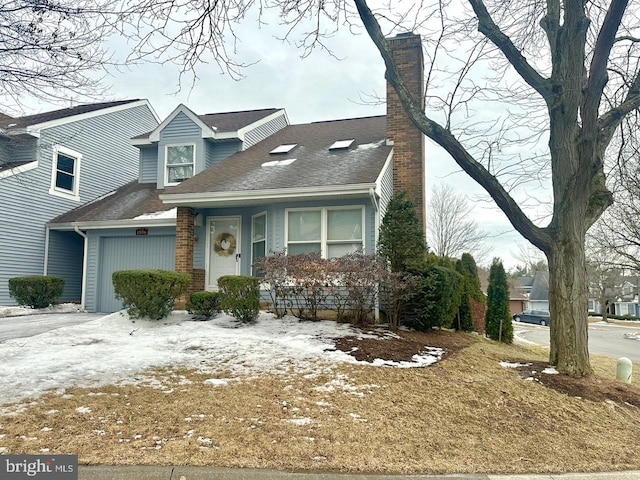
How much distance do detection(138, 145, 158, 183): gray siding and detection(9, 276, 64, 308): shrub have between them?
4.82 meters

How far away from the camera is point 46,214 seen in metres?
14.4

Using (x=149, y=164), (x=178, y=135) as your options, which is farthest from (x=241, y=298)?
(x=149, y=164)

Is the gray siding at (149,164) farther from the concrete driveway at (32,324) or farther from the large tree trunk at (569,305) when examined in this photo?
the large tree trunk at (569,305)

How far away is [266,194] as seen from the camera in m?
10.5

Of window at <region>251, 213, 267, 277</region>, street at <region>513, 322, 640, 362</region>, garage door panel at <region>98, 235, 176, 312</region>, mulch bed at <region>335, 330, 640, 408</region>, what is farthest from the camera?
street at <region>513, 322, 640, 362</region>

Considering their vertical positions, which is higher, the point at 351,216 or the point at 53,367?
the point at 351,216

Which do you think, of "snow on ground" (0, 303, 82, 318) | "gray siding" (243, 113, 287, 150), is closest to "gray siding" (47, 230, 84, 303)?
"snow on ground" (0, 303, 82, 318)

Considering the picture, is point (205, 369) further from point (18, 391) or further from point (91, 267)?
point (91, 267)

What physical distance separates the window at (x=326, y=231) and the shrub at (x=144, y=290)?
9.98ft

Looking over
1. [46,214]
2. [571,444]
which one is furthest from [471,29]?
[46,214]

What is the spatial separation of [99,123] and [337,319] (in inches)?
493

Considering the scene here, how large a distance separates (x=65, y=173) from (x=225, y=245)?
7.18 meters

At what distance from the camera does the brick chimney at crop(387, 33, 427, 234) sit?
11734 mm

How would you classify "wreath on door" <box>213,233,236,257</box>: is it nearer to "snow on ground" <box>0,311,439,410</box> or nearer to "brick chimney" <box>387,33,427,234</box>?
"snow on ground" <box>0,311,439,410</box>
